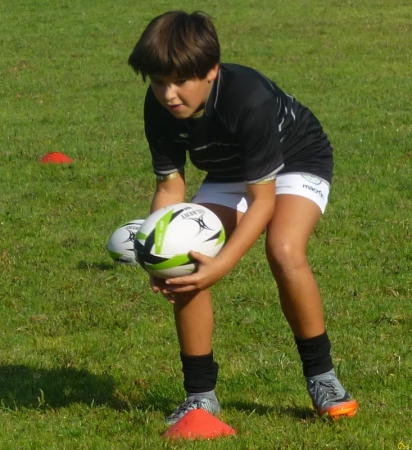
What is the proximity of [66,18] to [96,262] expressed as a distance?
A: 20054 mm

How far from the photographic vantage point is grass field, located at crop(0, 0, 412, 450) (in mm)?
4539

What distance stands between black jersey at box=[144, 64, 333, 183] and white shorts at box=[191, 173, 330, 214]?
42mm

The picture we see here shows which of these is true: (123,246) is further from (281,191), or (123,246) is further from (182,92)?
(182,92)

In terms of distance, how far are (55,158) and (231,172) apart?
24.5 ft

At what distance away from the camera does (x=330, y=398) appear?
4.37 m

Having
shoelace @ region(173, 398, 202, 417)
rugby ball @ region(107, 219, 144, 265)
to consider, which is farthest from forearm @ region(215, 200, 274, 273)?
rugby ball @ region(107, 219, 144, 265)

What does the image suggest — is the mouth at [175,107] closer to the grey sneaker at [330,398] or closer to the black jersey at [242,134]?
the black jersey at [242,134]

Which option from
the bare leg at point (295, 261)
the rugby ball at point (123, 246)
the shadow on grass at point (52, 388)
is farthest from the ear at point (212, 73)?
the rugby ball at point (123, 246)

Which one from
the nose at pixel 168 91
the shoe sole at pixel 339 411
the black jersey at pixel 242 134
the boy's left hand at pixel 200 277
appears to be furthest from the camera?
the shoe sole at pixel 339 411

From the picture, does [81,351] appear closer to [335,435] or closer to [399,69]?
[335,435]

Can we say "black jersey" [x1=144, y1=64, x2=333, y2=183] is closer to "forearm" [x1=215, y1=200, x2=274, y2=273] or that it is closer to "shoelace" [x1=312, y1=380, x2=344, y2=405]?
"forearm" [x1=215, y1=200, x2=274, y2=273]

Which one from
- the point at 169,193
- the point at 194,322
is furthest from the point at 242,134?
the point at 194,322

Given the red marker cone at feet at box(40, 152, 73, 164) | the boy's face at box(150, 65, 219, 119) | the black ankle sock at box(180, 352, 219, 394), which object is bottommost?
the red marker cone at feet at box(40, 152, 73, 164)

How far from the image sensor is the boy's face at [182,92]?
4.05 m
